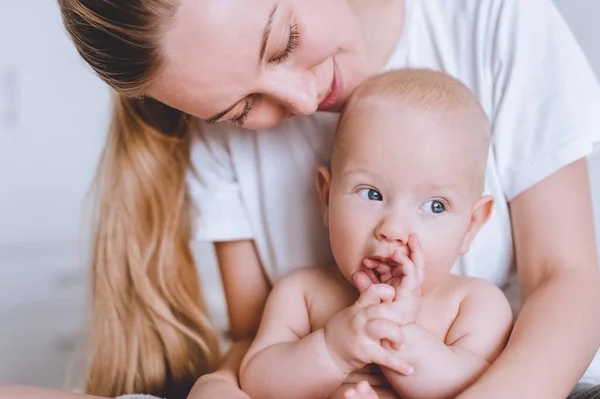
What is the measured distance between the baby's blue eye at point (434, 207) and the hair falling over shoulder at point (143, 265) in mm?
543

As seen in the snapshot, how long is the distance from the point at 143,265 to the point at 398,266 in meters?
0.60

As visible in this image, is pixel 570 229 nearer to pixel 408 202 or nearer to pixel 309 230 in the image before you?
pixel 408 202

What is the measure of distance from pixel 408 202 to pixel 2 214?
2.07m

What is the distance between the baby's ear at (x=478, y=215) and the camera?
1.13 m

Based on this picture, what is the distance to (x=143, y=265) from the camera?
1479 mm

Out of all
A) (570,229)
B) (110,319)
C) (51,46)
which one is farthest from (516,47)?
(51,46)

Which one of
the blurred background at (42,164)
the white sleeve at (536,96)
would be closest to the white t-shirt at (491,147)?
the white sleeve at (536,96)

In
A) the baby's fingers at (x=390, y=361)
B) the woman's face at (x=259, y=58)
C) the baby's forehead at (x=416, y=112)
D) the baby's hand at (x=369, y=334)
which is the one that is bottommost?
the baby's fingers at (x=390, y=361)

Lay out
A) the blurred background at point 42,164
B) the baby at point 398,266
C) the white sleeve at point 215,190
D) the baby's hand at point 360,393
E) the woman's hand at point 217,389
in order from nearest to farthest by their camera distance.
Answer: the baby's hand at point 360,393 < the baby at point 398,266 < the woman's hand at point 217,389 < the white sleeve at point 215,190 < the blurred background at point 42,164

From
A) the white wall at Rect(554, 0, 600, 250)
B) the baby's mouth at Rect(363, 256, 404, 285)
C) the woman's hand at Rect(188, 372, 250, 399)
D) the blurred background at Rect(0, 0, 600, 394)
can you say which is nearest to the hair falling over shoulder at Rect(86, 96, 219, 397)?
the woman's hand at Rect(188, 372, 250, 399)

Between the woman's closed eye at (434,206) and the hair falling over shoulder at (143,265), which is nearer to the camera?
the woman's closed eye at (434,206)

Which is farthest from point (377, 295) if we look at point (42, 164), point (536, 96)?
point (42, 164)

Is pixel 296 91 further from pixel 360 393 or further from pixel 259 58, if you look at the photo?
pixel 360 393

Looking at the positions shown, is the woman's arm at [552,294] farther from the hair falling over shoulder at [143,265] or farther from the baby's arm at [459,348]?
the hair falling over shoulder at [143,265]
